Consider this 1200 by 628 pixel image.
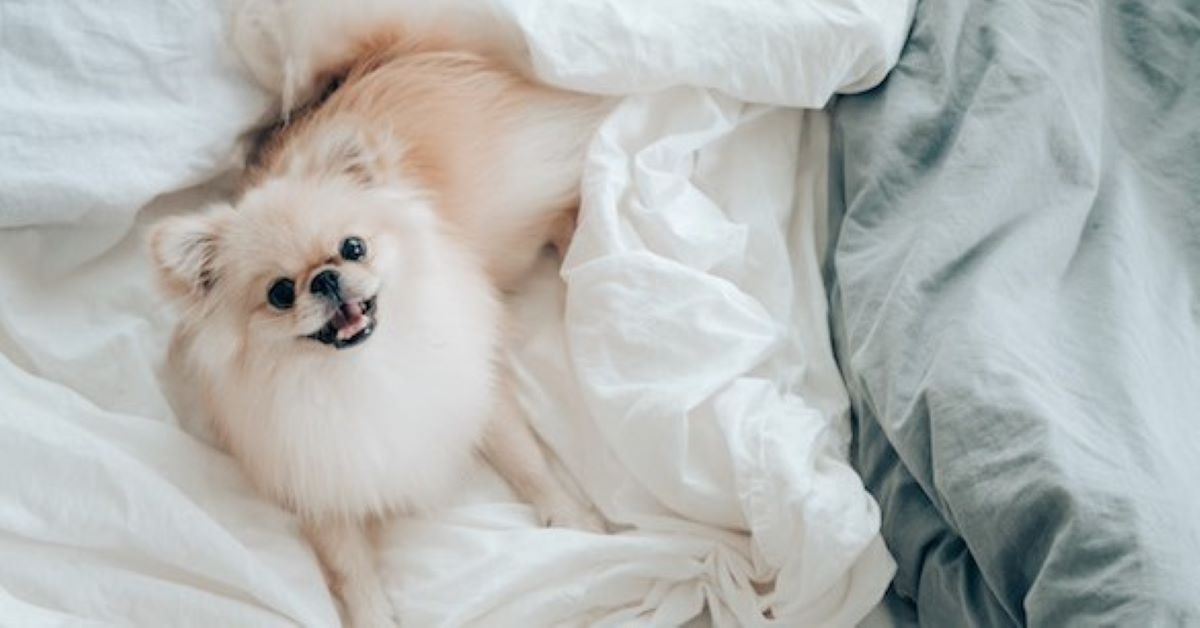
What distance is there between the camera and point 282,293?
3.97ft

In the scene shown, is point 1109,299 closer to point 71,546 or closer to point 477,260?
point 477,260

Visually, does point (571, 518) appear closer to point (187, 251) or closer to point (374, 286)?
point (374, 286)

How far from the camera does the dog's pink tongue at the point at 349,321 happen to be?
1168 millimetres

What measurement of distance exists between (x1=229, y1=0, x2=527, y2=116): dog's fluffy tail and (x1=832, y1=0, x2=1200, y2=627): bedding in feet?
1.79

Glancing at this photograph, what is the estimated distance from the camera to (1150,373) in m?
1.19

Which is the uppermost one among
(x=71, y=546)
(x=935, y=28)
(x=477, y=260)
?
(x=935, y=28)

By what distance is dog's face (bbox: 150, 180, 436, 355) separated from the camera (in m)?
1.17

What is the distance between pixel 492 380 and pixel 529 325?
13 centimetres

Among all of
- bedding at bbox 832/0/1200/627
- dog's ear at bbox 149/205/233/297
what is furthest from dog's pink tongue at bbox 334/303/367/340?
bedding at bbox 832/0/1200/627

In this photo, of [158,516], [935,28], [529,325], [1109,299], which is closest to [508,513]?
[529,325]

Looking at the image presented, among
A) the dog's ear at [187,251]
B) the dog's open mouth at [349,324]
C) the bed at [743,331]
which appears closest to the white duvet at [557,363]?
the bed at [743,331]

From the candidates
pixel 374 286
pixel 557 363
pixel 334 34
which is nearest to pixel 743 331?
pixel 557 363

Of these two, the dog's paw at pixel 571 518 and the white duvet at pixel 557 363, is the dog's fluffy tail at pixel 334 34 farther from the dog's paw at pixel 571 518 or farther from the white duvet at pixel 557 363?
the dog's paw at pixel 571 518

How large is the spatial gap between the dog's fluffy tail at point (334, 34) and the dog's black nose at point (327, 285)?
407mm
